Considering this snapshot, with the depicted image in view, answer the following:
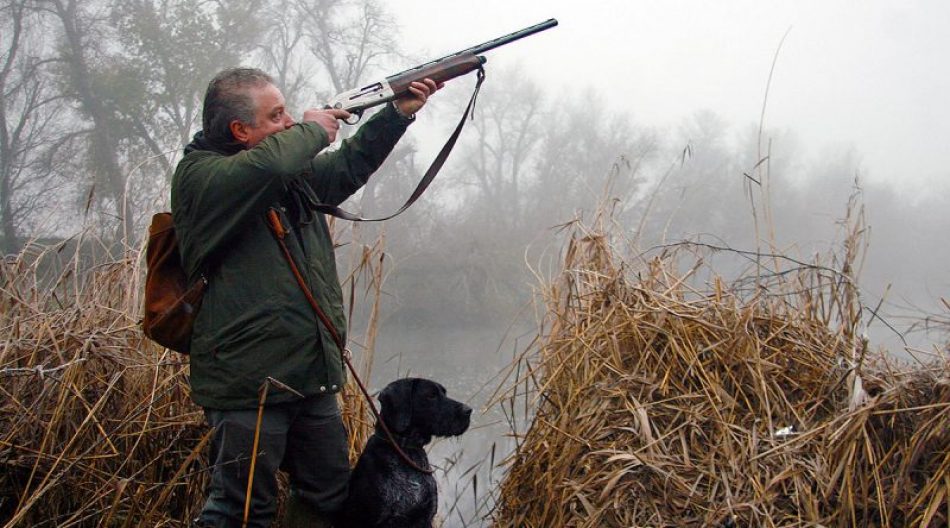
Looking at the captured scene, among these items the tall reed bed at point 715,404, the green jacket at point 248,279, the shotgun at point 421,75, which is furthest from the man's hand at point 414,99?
the tall reed bed at point 715,404

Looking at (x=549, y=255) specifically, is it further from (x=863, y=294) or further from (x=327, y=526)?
(x=327, y=526)

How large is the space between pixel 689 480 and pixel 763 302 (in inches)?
36.3

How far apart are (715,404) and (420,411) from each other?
1.05m

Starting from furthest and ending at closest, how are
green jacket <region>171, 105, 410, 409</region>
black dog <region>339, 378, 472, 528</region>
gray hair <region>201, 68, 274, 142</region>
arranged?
1. black dog <region>339, 378, 472, 528</region>
2. gray hair <region>201, 68, 274, 142</region>
3. green jacket <region>171, 105, 410, 409</region>

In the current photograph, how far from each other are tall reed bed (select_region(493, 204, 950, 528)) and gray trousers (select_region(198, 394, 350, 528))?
777 mm

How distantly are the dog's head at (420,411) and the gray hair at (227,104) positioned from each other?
1064 millimetres

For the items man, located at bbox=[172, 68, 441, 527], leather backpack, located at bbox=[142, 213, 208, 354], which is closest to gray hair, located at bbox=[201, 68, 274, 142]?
man, located at bbox=[172, 68, 441, 527]

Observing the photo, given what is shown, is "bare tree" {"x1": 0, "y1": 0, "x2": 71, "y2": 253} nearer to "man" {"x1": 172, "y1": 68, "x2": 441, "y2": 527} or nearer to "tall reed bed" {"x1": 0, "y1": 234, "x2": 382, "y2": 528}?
"tall reed bed" {"x1": 0, "y1": 234, "x2": 382, "y2": 528}

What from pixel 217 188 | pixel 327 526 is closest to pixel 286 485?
pixel 327 526

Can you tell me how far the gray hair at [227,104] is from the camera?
85.2 inches

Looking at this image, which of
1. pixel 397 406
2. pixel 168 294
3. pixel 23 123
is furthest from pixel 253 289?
pixel 23 123

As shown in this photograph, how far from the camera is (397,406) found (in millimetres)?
2590

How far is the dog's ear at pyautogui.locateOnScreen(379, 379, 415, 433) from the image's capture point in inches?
102

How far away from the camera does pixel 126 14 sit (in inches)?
547
